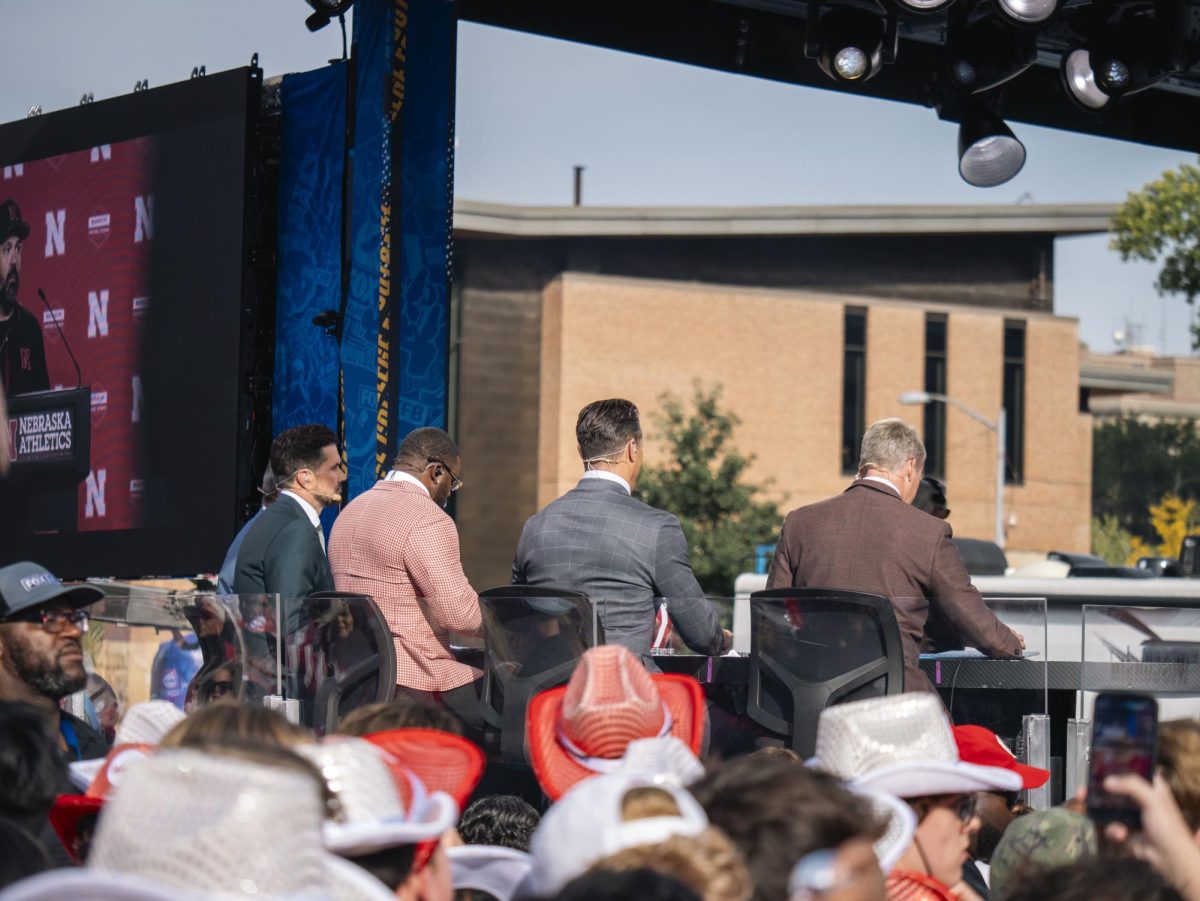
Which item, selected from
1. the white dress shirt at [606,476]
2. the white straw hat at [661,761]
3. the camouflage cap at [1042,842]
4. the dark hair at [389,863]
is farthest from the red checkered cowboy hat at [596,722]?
the white dress shirt at [606,476]

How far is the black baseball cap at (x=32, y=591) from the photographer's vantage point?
5.11 metres

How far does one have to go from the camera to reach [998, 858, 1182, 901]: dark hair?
2637 millimetres

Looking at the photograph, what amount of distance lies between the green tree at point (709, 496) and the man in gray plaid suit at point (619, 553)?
30.3 meters

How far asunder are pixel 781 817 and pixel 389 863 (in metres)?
0.65

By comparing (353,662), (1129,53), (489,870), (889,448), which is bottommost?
(489,870)

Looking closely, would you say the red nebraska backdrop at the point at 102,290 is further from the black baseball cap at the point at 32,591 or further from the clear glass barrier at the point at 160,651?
the black baseball cap at the point at 32,591

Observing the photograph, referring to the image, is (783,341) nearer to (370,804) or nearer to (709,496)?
(709,496)

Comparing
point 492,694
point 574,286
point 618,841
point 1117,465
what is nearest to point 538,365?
point 574,286

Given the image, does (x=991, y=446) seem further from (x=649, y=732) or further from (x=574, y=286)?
(x=649, y=732)

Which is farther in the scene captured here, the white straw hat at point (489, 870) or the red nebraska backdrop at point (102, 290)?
the red nebraska backdrop at point (102, 290)

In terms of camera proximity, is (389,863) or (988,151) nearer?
(389,863)

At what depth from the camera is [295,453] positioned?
647 cm

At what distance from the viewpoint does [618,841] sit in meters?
2.47

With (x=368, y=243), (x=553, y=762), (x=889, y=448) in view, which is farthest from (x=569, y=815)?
(x=368, y=243)
